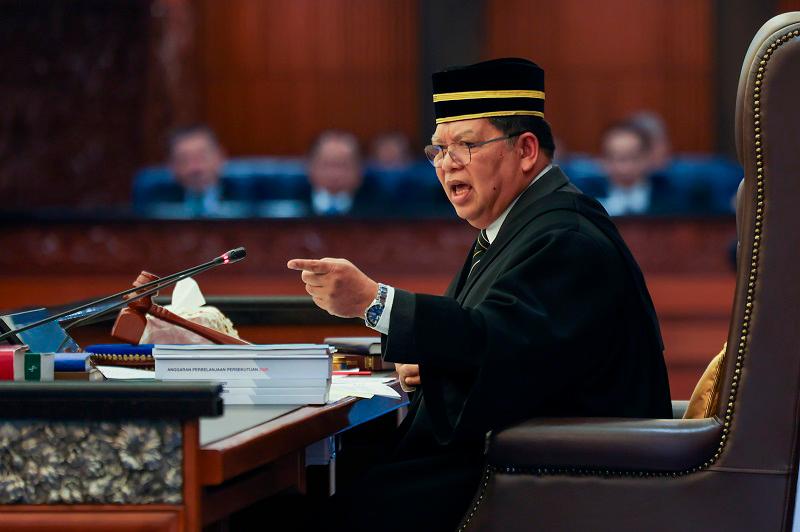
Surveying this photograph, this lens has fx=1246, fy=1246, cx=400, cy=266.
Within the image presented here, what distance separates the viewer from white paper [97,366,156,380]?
2.35 metres

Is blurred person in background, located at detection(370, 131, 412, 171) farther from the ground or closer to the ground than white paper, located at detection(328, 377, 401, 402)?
farther from the ground

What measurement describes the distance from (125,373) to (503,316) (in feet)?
2.57

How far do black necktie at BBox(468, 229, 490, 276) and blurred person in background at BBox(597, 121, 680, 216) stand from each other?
451cm

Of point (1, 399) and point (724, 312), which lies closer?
point (1, 399)

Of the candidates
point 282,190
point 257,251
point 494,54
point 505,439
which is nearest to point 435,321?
point 505,439

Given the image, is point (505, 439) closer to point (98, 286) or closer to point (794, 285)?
point (794, 285)

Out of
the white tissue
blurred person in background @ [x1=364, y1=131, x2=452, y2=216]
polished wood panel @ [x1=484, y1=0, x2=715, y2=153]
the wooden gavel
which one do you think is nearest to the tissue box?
the wooden gavel

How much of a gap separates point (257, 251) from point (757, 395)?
4.58m

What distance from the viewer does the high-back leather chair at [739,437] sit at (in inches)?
77.2

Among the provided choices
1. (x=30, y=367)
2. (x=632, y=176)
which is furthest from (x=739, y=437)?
(x=632, y=176)

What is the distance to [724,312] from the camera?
6.21 meters

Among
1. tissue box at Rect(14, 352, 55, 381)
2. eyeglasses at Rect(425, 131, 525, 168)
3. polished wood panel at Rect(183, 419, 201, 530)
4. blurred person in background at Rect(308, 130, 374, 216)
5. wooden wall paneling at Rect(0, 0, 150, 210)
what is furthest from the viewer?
wooden wall paneling at Rect(0, 0, 150, 210)

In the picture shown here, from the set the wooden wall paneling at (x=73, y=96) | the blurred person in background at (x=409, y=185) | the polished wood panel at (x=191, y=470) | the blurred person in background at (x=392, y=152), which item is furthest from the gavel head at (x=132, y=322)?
the wooden wall paneling at (x=73, y=96)

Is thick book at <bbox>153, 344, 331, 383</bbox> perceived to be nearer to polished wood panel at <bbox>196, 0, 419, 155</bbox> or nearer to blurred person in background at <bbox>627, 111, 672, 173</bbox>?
blurred person in background at <bbox>627, 111, 672, 173</bbox>
